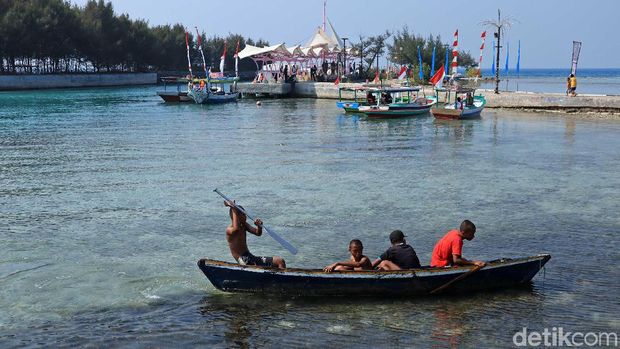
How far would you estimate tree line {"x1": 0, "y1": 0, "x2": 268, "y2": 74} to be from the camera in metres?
85.2

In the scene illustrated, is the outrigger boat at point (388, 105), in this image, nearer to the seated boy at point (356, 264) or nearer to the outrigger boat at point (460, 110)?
the outrigger boat at point (460, 110)

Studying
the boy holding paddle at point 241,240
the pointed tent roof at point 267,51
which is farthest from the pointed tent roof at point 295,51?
the boy holding paddle at point 241,240

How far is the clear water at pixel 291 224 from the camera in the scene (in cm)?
932

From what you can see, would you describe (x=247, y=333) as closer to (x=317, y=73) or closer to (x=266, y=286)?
(x=266, y=286)

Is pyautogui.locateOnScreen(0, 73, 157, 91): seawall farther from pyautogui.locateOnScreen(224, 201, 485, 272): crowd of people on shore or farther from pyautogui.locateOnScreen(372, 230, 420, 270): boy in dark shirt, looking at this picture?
pyautogui.locateOnScreen(372, 230, 420, 270): boy in dark shirt

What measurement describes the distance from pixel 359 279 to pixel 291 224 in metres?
5.23

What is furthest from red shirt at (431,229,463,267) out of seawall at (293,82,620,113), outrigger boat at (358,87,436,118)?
seawall at (293,82,620,113)

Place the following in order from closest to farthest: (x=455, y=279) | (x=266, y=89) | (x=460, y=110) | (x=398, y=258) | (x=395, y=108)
Answer: (x=455, y=279)
(x=398, y=258)
(x=460, y=110)
(x=395, y=108)
(x=266, y=89)

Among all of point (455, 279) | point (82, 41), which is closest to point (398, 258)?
point (455, 279)

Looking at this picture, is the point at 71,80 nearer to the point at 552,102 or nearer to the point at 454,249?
the point at 552,102

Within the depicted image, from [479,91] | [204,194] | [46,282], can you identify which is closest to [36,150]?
[204,194]

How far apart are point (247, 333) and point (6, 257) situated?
19.3ft

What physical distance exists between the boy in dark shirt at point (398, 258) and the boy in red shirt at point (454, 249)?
359 millimetres

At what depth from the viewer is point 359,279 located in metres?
9.76
